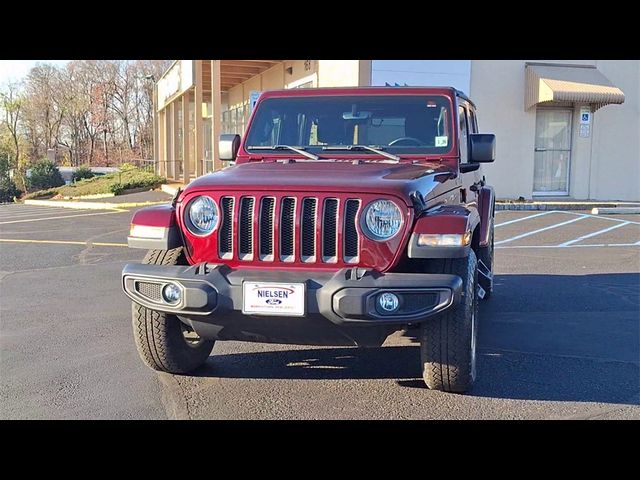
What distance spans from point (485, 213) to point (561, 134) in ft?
43.8

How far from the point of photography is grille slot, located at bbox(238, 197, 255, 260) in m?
3.83

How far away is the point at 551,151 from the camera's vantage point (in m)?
18.1

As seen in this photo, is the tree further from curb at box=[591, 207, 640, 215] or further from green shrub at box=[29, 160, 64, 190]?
curb at box=[591, 207, 640, 215]

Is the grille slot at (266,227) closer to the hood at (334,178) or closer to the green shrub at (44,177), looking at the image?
the hood at (334,178)

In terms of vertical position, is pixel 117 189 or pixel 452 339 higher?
pixel 452 339

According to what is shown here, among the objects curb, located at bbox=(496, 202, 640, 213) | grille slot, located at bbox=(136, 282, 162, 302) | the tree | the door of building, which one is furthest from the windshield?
the tree

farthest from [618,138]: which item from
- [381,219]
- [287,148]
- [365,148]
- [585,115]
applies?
[381,219]

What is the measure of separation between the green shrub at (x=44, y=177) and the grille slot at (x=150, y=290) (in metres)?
33.8

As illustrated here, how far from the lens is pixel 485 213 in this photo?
6.04m

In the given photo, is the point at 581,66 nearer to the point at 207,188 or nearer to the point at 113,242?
the point at 113,242

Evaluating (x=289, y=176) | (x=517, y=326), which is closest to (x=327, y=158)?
(x=289, y=176)

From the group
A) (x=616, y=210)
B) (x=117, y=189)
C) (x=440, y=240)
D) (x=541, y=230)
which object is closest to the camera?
(x=440, y=240)

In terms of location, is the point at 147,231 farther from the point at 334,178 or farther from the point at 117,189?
the point at 117,189

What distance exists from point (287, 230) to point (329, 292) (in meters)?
0.51
